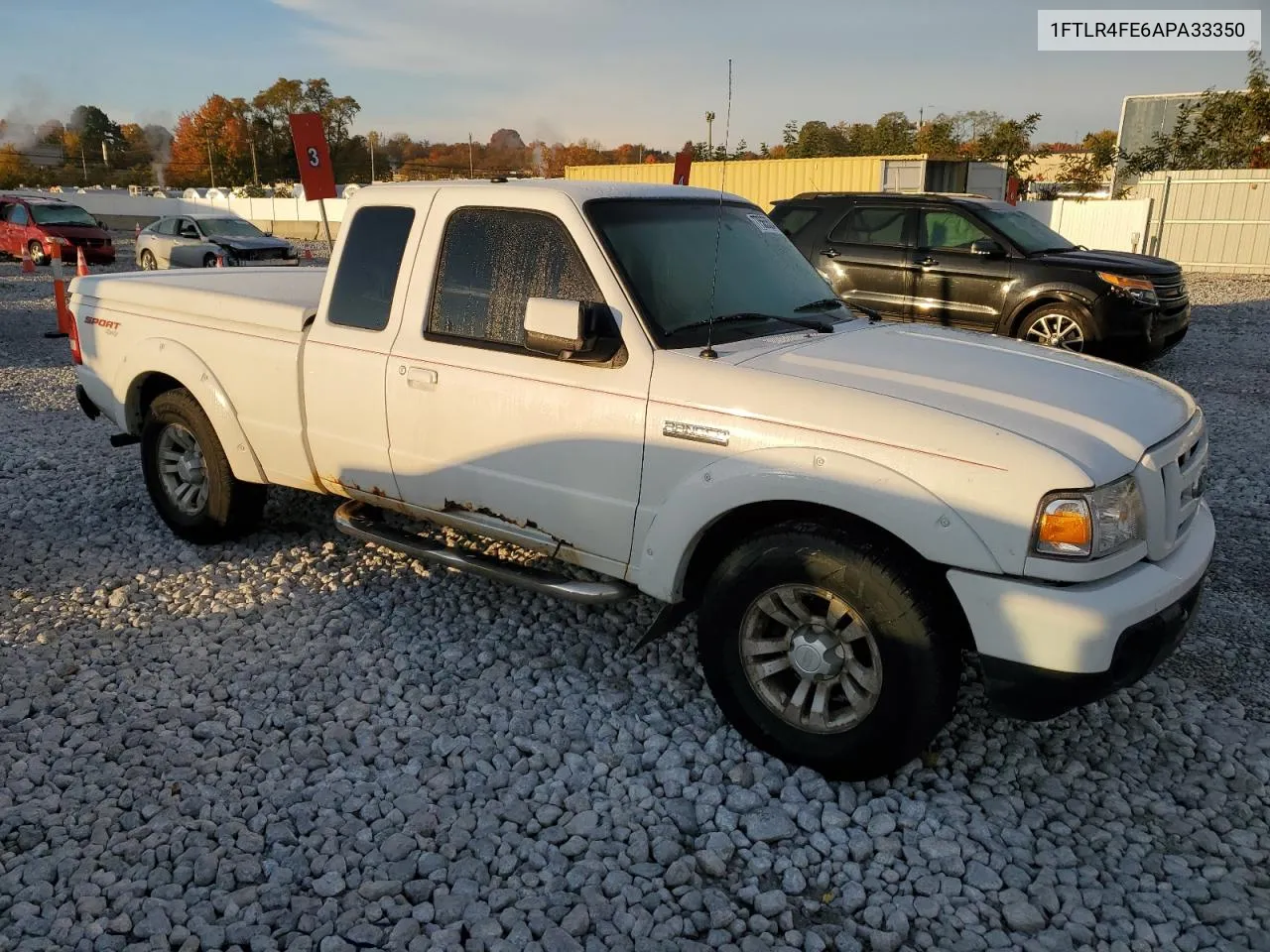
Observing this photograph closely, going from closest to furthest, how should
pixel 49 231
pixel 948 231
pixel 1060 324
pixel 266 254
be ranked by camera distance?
1. pixel 1060 324
2. pixel 948 231
3. pixel 266 254
4. pixel 49 231

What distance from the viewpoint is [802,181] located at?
29.0 m

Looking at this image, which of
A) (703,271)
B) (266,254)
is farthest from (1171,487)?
(266,254)

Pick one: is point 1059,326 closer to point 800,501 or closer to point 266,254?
point 800,501

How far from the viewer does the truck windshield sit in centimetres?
371

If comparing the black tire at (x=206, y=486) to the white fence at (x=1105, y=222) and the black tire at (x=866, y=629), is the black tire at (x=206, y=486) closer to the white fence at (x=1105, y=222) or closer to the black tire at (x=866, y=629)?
the black tire at (x=866, y=629)

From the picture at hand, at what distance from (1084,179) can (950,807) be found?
1972 inches

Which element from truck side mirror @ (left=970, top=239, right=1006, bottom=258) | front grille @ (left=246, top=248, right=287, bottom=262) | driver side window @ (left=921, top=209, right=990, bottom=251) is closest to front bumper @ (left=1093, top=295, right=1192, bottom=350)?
truck side mirror @ (left=970, top=239, right=1006, bottom=258)

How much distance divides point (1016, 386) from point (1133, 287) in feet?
24.9

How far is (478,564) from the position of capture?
4.11 metres

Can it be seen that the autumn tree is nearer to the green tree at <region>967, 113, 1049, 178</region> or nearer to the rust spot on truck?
the green tree at <region>967, 113, 1049, 178</region>

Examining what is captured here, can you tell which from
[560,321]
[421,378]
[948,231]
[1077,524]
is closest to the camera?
[1077,524]

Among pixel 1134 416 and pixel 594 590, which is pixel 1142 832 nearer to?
→ pixel 1134 416

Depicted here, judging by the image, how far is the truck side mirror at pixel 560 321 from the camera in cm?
341

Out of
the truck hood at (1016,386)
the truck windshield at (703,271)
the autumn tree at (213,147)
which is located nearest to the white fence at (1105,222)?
the truck windshield at (703,271)
